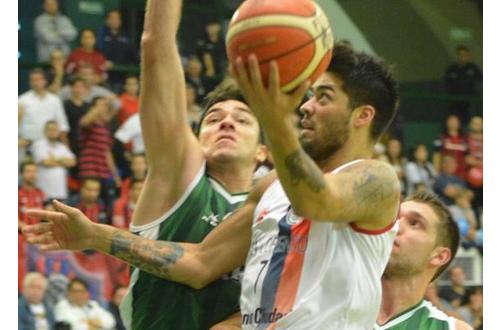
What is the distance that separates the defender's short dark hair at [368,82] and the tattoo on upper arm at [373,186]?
0.28 m

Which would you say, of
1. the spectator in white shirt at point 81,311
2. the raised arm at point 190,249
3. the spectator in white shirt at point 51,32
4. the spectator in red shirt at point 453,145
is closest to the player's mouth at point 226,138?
the raised arm at point 190,249

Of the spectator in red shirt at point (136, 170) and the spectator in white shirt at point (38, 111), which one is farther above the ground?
the spectator in white shirt at point (38, 111)

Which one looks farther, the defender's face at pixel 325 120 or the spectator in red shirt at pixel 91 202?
the spectator in red shirt at pixel 91 202

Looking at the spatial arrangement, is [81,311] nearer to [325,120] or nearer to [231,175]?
[231,175]

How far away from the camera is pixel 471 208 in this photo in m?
13.0

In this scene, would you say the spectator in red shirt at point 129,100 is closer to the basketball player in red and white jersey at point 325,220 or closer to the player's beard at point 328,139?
the basketball player in red and white jersey at point 325,220

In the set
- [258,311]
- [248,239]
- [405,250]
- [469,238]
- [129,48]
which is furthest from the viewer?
[469,238]

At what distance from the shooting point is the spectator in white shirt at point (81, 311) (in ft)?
30.2

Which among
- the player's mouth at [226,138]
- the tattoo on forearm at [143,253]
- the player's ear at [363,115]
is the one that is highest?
the player's ear at [363,115]

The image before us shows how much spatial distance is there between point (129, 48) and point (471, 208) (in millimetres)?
4560

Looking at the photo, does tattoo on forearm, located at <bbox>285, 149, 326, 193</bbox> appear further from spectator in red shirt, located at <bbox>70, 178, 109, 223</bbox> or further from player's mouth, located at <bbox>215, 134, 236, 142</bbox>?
spectator in red shirt, located at <bbox>70, 178, 109, 223</bbox>

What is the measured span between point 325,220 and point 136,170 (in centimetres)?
712

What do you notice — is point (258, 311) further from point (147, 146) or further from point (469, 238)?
point (469, 238)
